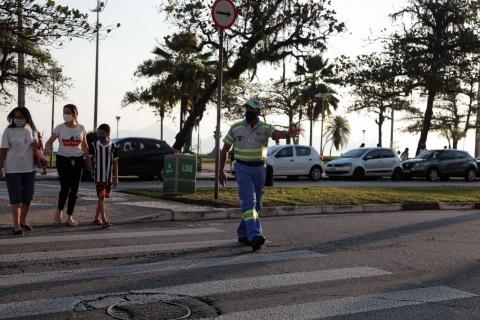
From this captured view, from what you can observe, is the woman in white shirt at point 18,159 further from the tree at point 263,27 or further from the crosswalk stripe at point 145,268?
the tree at point 263,27

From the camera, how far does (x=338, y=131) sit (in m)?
59.8

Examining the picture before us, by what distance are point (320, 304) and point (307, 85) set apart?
45.4 meters

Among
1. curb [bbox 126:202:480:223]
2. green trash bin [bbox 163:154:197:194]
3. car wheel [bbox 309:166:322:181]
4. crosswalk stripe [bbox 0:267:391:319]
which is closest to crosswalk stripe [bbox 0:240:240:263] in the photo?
crosswalk stripe [bbox 0:267:391:319]

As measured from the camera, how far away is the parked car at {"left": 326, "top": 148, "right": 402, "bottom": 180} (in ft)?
92.0

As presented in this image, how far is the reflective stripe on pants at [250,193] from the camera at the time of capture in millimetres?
7535

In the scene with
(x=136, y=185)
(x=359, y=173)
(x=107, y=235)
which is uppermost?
(x=359, y=173)

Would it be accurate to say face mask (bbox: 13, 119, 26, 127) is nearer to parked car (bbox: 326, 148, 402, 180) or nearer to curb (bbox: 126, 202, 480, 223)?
curb (bbox: 126, 202, 480, 223)

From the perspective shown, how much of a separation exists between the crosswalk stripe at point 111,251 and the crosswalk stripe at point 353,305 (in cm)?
276

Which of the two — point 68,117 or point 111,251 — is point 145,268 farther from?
point 68,117

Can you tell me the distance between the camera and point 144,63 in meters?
41.3

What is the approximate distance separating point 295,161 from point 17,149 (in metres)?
18.9

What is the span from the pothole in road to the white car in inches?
810

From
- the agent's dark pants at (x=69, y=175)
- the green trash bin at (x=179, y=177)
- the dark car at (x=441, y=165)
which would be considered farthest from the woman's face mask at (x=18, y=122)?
the dark car at (x=441, y=165)

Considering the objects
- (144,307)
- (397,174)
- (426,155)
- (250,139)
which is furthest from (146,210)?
(426,155)
